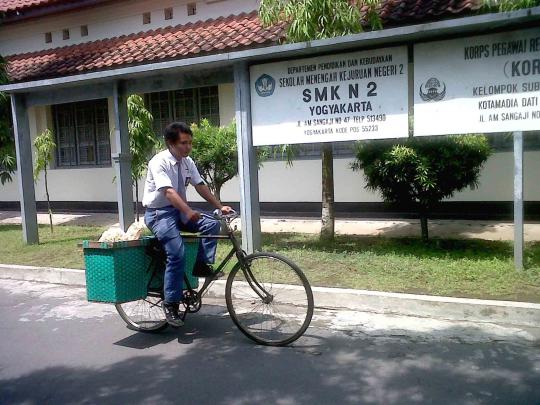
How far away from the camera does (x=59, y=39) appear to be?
48.3ft

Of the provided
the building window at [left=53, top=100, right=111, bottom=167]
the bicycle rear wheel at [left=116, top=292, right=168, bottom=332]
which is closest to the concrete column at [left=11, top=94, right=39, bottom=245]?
the building window at [left=53, top=100, right=111, bottom=167]

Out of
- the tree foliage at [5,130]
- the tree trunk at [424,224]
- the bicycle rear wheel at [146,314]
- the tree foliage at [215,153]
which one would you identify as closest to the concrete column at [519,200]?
the tree trunk at [424,224]

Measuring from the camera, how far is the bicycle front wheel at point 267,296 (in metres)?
4.44

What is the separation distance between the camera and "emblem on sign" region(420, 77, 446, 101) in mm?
6211

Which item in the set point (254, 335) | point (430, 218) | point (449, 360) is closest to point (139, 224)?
point (254, 335)

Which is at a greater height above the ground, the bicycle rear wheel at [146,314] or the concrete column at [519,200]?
the concrete column at [519,200]

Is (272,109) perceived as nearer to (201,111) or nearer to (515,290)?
(515,290)

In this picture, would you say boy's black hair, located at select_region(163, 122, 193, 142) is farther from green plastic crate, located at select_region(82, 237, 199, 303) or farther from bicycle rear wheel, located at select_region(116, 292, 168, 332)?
bicycle rear wheel, located at select_region(116, 292, 168, 332)

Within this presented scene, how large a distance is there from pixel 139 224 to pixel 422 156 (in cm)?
385

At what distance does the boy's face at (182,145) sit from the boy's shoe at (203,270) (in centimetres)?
101

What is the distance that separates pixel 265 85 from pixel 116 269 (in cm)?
366

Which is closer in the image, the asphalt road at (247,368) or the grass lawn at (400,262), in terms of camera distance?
the asphalt road at (247,368)

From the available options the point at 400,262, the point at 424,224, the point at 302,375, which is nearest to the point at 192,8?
the point at 424,224

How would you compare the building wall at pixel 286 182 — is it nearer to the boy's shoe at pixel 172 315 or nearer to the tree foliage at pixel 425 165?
the tree foliage at pixel 425 165
